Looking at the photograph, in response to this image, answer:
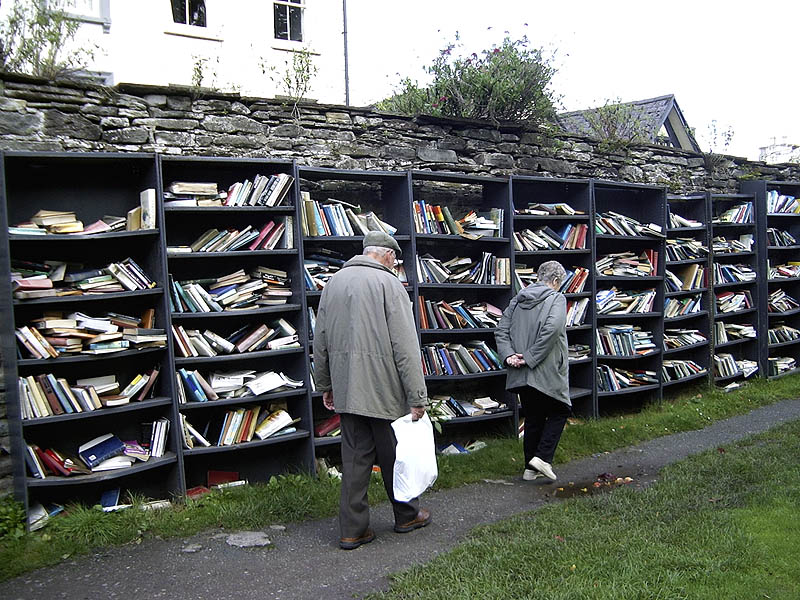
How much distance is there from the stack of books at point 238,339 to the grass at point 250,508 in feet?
3.59

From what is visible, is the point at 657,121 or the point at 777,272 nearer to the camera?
the point at 777,272

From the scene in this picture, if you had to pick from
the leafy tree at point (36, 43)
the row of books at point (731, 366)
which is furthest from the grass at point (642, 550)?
the leafy tree at point (36, 43)

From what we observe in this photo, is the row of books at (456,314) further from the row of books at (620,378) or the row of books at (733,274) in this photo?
the row of books at (733,274)

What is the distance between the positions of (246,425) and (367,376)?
1.79m

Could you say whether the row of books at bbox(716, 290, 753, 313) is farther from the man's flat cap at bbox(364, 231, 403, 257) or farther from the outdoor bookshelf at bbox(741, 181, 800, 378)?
the man's flat cap at bbox(364, 231, 403, 257)

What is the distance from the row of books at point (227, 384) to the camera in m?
5.79

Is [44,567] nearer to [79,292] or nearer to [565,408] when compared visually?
[79,292]

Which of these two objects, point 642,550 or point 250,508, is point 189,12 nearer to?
point 250,508

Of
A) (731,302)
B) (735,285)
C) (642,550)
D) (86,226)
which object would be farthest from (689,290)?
(86,226)

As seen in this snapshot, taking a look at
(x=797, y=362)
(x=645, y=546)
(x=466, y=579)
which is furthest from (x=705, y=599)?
(x=797, y=362)

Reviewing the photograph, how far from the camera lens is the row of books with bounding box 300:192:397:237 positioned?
20.9 ft

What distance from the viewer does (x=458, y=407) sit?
7.26 m

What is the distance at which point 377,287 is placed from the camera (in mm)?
4824

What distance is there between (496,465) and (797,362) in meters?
7.38
